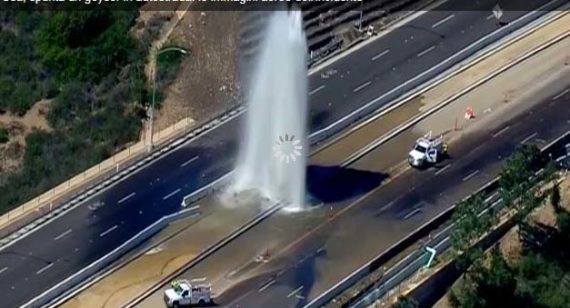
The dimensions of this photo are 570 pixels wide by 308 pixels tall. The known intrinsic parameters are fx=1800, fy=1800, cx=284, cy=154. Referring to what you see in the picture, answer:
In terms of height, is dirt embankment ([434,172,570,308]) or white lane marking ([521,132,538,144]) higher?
Result: white lane marking ([521,132,538,144])

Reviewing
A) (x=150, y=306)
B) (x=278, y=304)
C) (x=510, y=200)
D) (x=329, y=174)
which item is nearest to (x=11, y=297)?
(x=150, y=306)

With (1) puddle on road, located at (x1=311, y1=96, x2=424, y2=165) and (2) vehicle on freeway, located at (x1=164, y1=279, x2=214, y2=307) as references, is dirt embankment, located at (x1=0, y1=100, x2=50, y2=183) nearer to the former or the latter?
(1) puddle on road, located at (x1=311, y1=96, x2=424, y2=165)

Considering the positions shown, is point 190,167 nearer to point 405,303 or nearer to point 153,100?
point 153,100

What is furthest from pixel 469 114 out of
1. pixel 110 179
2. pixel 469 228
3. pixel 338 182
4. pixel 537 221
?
pixel 110 179

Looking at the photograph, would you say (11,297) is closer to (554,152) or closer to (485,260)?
(485,260)

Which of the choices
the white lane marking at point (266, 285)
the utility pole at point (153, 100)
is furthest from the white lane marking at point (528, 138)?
the utility pole at point (153, 100)

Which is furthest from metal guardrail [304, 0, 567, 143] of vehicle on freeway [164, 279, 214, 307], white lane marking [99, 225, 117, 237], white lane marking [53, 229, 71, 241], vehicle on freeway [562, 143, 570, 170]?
vehicle on freeway [164, 279, 214, 307]

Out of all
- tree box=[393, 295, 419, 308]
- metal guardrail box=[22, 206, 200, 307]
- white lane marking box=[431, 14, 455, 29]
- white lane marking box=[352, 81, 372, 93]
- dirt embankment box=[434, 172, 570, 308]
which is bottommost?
tree box=[393, 295, 419, 308]
